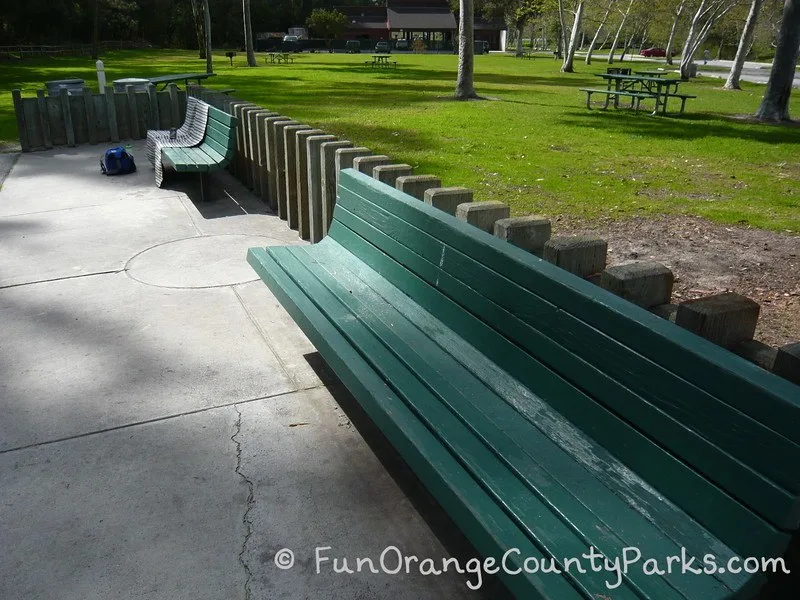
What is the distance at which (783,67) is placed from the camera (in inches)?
641

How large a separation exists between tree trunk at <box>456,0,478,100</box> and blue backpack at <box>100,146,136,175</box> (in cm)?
1201

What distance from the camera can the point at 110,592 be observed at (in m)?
2.47

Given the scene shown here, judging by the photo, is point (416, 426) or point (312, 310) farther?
point (312, 310)

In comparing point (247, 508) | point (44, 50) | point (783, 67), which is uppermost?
point (783, 67)

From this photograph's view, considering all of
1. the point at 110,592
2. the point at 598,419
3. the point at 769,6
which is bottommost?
the point at 110,592

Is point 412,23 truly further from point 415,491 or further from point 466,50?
point 415,491

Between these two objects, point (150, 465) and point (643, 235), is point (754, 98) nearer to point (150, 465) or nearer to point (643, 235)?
point (643, 235)

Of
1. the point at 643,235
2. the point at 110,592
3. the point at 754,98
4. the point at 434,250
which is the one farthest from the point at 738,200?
the point at 754,98

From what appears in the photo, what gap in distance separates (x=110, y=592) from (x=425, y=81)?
27378mm

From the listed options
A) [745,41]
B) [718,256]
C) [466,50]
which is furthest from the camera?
[745,41]

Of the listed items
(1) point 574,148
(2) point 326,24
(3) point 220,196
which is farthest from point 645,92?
(2) point 326,24

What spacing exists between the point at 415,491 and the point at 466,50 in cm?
1782

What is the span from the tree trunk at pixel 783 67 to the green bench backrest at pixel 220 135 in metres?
13.8

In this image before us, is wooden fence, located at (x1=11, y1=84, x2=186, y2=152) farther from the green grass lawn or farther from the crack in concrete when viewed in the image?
the crack in concrete
